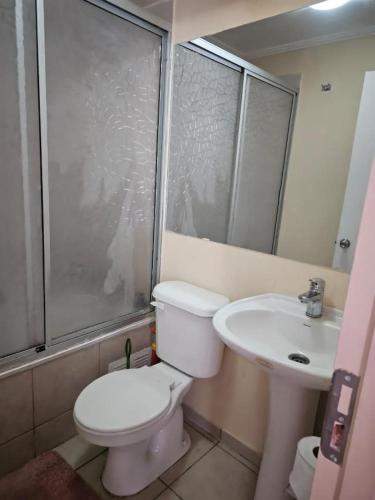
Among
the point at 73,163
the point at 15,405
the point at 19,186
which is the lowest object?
the point at 15,405

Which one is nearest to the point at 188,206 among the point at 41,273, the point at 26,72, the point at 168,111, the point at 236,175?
the point at 236,175

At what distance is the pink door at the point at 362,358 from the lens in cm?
44

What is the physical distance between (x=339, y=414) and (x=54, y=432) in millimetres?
1566

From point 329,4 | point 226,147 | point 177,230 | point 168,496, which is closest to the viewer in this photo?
point 329,4

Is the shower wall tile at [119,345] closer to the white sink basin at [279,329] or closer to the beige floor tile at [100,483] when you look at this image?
the beige floor tile at [100,483]

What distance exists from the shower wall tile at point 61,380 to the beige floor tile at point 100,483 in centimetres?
28

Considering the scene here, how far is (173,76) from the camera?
1674 millimetres

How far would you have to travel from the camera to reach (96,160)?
1553mm

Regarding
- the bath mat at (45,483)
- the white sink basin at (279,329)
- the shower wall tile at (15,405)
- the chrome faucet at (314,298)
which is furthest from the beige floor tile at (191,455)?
the chrome faucet at (314,298)

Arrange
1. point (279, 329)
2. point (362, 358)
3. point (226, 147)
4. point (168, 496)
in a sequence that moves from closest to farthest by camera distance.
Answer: point (362, 358) < point (279, 329) < point (168, 496) < point (226, 147)

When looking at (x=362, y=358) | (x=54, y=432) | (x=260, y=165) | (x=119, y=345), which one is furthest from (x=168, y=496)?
(x=260, y=165)

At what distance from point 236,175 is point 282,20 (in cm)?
65

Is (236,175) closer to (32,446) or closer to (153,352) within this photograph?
(153,352)

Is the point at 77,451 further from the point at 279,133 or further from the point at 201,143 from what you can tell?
the point at 279,133
